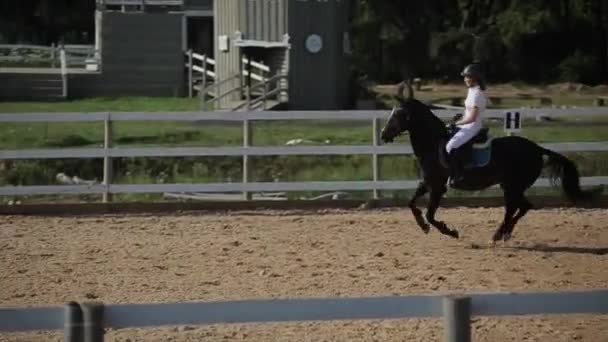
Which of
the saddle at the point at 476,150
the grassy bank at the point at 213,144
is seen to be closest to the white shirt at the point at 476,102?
the saddle at the point at 476,150

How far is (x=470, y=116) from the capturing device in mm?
11984

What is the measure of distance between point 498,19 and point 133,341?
46.5 m

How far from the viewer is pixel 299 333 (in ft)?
25.9

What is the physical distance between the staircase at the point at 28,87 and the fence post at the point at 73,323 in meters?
33.3

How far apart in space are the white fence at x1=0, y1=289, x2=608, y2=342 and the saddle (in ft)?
23.7

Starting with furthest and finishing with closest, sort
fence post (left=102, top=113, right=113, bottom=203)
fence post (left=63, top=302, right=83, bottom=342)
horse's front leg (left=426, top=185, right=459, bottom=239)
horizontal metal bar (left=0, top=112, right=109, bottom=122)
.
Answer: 1. fence post (left=102, top=113, right=113, bottom=203)
2. horizontal metal bar (left=0, top=112, right=109, bottom=122)
3. horse's front leg (left=426, top=185, right=459, bottom=239)
4. fence post (left=63, top=302, right=83, bottom=342)

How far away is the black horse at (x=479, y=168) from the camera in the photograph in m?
12.3

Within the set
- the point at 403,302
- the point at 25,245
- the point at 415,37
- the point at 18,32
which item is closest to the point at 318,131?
the point at 25,245

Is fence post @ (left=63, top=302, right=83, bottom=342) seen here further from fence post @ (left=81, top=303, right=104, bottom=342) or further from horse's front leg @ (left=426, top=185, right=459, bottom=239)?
horse's front leg @ (left=426, top=185, right=459, bottom=239)

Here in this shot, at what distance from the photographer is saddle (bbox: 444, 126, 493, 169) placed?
12172 millimetres

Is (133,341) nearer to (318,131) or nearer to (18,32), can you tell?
(318,131)

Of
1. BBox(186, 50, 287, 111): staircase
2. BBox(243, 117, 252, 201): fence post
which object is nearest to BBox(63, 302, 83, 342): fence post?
BBox(243, 117, 252, 201): fence post

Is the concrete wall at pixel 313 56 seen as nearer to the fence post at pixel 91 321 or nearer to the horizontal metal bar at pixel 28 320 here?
the horizontal metal bar at pixel 28 320

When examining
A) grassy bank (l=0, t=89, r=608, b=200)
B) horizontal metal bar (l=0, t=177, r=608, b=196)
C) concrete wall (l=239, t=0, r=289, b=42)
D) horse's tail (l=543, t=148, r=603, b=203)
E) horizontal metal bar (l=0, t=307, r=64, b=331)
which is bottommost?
grassy bank (l=0, t=89, r=608, b=200)
